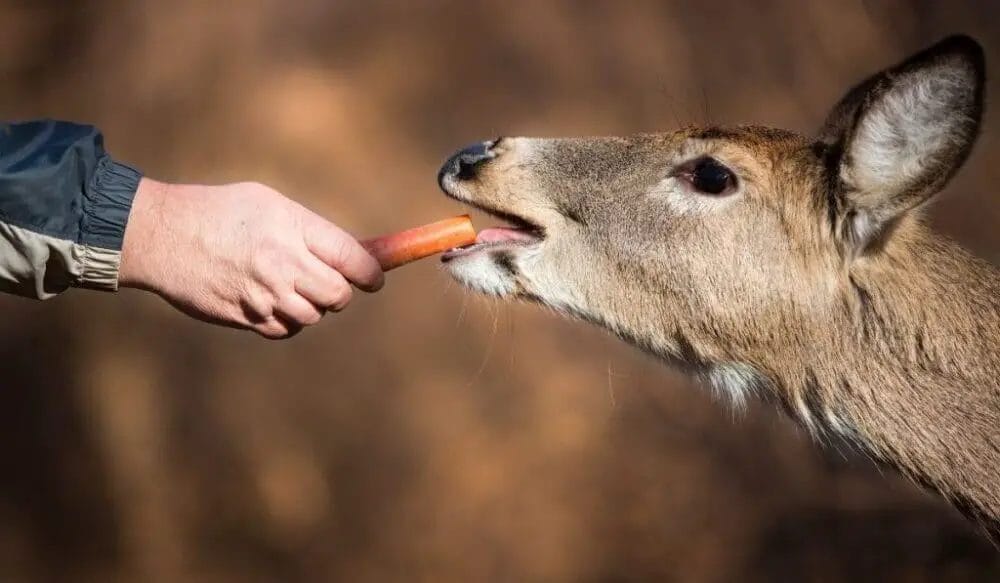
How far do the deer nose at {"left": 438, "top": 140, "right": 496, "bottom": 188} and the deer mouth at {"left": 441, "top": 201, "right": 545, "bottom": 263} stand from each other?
0.29 ft

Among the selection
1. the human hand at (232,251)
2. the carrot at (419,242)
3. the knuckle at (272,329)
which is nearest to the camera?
the human hand at (232,251)

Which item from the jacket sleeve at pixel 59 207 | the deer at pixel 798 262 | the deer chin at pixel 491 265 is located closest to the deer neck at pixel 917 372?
the deer at pixel 798 262

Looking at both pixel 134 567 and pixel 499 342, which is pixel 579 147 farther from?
pixel 134 567

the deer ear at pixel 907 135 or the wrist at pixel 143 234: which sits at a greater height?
the deer ear at pixel 907 135

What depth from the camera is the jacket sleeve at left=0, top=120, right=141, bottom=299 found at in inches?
107

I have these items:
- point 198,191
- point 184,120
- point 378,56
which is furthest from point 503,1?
point 198,191

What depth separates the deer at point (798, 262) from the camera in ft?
9.41

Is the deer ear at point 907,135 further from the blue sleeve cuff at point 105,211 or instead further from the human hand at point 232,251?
the blue sleeve cuff at point 105,211

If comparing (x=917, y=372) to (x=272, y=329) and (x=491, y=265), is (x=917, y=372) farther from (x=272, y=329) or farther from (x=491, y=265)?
(x=272, y=329)

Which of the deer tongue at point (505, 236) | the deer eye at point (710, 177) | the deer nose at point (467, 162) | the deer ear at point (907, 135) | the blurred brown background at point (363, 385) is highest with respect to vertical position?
the deer ear at point (907, 135)

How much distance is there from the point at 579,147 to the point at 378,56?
89.0 inches

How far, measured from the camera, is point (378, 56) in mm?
5371

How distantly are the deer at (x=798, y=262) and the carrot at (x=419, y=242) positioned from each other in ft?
0.15

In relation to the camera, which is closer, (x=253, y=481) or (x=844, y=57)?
(x=253, y=481)
